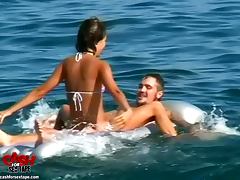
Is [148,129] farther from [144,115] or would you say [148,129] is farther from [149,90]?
[149,90]

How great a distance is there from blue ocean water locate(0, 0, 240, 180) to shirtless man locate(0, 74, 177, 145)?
0.22 meters

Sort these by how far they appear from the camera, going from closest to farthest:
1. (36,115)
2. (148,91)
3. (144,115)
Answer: (144,115) < (148,91) < (36,115)

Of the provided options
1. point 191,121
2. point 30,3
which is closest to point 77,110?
point 191,121

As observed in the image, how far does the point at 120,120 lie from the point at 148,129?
3.36ft

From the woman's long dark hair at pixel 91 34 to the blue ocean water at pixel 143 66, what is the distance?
1.05 m

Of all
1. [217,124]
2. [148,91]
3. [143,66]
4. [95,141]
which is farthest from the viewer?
[143,66]

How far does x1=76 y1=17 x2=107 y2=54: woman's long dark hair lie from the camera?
8633 millimetres

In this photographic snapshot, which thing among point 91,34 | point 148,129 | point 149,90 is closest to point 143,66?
point 149,90

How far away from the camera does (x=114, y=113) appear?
9297mm

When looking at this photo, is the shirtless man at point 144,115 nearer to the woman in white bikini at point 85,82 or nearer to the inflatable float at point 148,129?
the inflatable float at point 148,129

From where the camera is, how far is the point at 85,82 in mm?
8742

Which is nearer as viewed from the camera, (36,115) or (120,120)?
(120,120)

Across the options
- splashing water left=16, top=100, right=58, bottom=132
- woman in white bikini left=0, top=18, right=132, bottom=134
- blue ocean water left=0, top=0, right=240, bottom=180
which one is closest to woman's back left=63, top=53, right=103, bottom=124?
woman in white bikini left=0, top=18, right=132, bottom=134

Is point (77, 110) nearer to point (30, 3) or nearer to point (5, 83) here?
point (5, 83)
